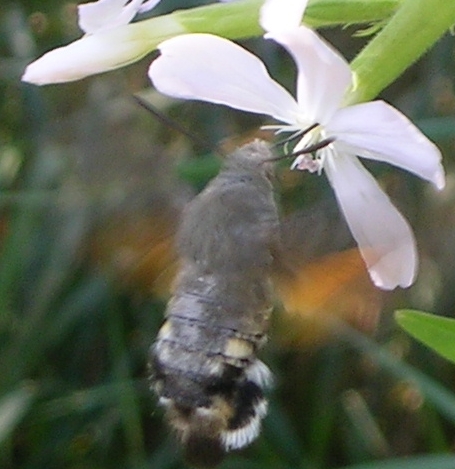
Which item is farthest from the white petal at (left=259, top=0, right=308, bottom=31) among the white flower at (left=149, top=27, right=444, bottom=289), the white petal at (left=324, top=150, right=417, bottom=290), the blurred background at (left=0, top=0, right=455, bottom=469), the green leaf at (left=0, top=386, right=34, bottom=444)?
the green leaf at (left=0, top=386, right=34, bottom=444)

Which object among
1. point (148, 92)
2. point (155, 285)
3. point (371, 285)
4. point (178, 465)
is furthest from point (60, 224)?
point (371, 285)

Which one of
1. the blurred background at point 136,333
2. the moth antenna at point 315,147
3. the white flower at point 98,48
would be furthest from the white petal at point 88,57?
the blurred background at point 136,333

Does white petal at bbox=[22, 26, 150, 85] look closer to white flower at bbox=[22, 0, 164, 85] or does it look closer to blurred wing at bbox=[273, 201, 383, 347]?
white flower at bbox=[22, 0, 164, 85]

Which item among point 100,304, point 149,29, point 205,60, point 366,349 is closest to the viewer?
point 205,60

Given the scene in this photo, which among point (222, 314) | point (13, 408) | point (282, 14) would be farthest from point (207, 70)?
point (13, 408)

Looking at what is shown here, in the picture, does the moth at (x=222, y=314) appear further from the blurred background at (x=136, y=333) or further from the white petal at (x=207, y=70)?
the blurred background at (x=136, y=333)

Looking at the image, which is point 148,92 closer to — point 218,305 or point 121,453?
point 121,453
